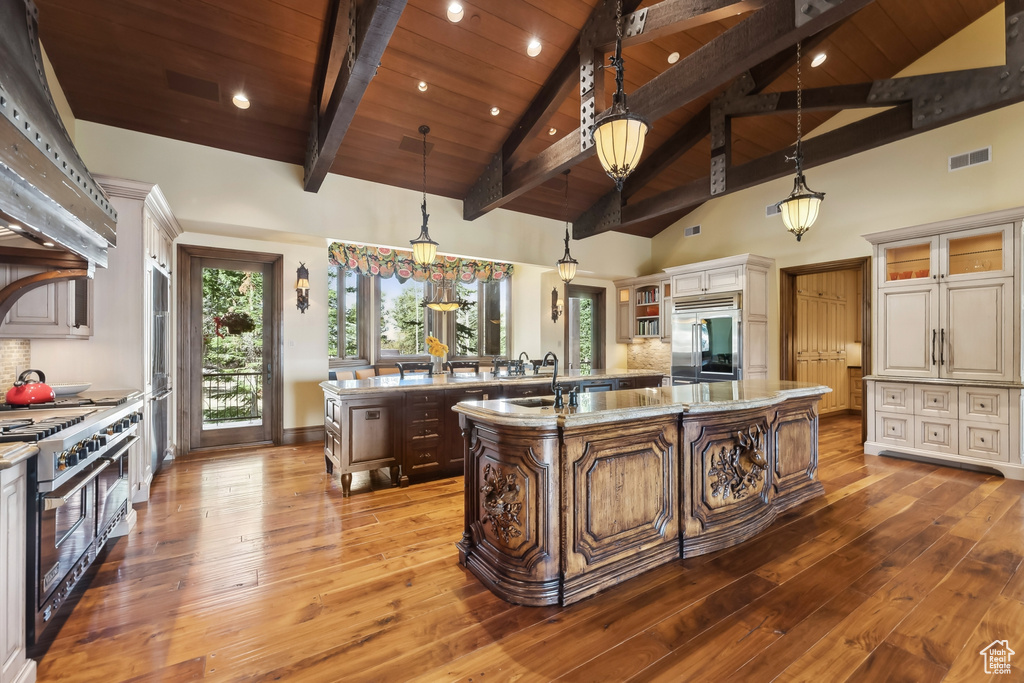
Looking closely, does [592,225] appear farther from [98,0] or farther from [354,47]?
[98,0]

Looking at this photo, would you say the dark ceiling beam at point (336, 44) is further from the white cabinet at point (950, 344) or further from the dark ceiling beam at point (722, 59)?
the white cabinet at point (950, 344)

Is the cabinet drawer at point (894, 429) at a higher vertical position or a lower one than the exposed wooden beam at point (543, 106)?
lower

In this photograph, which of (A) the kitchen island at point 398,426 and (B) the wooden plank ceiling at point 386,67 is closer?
(B) the wooden plank ceiling at point 386,67

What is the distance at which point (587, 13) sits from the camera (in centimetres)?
370

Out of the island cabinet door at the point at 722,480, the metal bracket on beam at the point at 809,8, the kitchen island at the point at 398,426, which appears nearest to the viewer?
the metal bracket on beam at the point at 809,8

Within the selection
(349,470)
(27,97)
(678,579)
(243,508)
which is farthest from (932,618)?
(27,97)

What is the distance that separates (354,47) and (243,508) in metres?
3.36

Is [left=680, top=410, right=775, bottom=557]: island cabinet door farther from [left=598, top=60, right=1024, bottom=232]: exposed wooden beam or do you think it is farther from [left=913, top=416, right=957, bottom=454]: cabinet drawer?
[left=913, top=416, right=957, bottom=454]: cabinet drawer

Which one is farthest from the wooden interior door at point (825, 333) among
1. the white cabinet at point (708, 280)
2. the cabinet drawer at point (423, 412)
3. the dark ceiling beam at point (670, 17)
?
the cabinet drawer at point (423, 412)

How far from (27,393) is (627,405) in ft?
10.7

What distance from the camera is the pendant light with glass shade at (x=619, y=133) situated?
2.24 meters

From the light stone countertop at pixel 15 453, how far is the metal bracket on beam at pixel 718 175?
18.4 feet

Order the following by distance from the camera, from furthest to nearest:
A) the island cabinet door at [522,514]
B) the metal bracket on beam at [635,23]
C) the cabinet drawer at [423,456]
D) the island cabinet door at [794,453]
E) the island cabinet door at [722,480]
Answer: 1. the cabinet drawer at [423,456]
2. the island cabinet door at [794,453]
3. the metal bracket on beam at [635,23]
4. the island cabinet door at [722,480]
5. the island cabinet door at [522,514]

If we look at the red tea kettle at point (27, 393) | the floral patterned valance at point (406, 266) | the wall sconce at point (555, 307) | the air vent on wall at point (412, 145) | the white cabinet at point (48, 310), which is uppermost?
the air vent on wall at point (412, 145)
